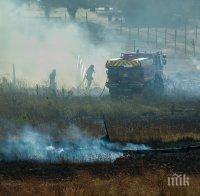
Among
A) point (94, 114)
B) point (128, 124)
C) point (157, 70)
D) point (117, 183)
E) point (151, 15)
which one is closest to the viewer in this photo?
point (117, 183)

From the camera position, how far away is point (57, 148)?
14414mm

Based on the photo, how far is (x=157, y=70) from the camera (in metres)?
29.5

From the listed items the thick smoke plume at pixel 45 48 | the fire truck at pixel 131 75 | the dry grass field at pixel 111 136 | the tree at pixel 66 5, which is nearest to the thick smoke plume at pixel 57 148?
the dry grass field at pixel 111 136

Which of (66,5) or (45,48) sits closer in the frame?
(45,48)

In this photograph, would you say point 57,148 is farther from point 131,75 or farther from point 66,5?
point 66,5

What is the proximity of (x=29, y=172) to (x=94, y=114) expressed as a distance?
951 centimetres

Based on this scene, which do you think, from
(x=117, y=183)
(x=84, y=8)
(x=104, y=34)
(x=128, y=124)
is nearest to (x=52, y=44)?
(x=104, y=34)

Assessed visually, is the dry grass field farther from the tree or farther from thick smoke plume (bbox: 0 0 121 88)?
the tree

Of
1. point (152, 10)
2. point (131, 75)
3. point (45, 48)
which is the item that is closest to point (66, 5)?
point (152, 10)

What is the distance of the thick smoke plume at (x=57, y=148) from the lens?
43.6 ft

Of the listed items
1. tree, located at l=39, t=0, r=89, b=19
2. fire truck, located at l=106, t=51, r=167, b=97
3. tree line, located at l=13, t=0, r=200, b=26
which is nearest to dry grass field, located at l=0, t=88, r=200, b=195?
fire truck, located at l=106, t=51, r=167, b=97

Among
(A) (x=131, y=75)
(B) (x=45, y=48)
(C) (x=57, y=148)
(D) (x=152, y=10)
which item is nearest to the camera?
(C) (x=57, y=148)

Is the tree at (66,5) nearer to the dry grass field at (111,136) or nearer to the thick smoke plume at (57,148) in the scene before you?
the dry grass field at (111,136)

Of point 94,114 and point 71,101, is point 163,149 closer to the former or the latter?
point 94,114
